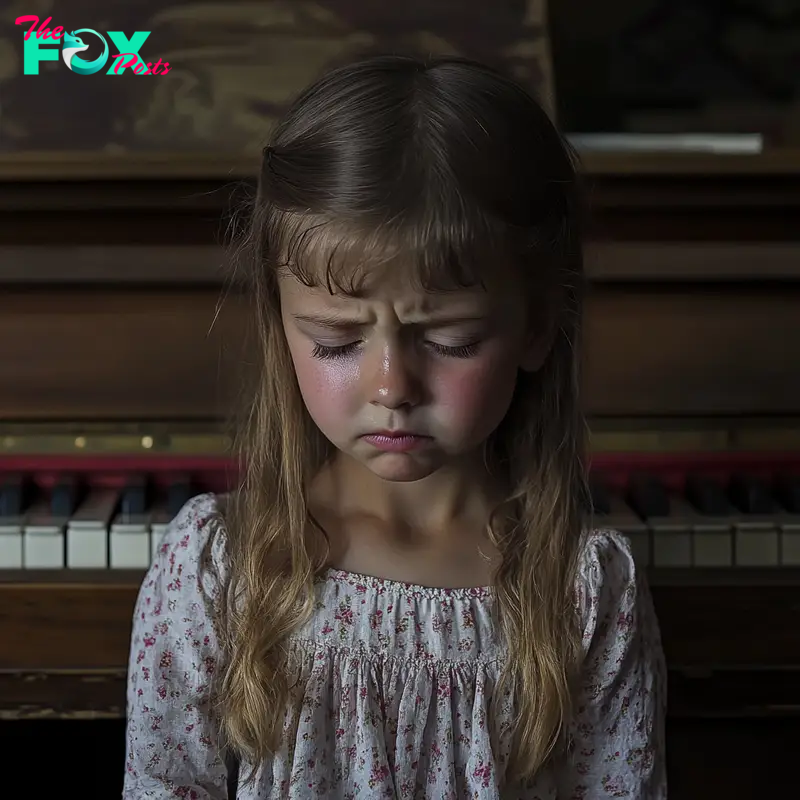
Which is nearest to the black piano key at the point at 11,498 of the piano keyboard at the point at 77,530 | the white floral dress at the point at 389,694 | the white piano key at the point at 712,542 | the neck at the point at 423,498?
the piano keyboard at the point at 77,530

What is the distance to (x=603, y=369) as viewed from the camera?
142 cm

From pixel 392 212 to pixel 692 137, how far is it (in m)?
0.71

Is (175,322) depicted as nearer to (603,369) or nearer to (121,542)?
(121,542)

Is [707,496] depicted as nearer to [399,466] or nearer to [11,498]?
[399,466]

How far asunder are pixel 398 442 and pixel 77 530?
1.64 ft

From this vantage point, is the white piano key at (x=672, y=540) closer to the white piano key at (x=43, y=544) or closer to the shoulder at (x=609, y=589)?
the shoulder at (x=609, y=589)

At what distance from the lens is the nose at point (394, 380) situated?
0.95 meters

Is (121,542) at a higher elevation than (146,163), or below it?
below

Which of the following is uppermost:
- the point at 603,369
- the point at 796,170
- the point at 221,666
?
the point at 796,170

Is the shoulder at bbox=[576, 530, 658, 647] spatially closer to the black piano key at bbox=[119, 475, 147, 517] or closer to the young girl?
the young girl

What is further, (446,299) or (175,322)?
(175,322)

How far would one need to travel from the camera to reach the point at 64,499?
133 centimetres

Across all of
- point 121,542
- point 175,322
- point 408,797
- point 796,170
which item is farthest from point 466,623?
point 796,170

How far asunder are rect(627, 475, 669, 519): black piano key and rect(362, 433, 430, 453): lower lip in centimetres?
47
